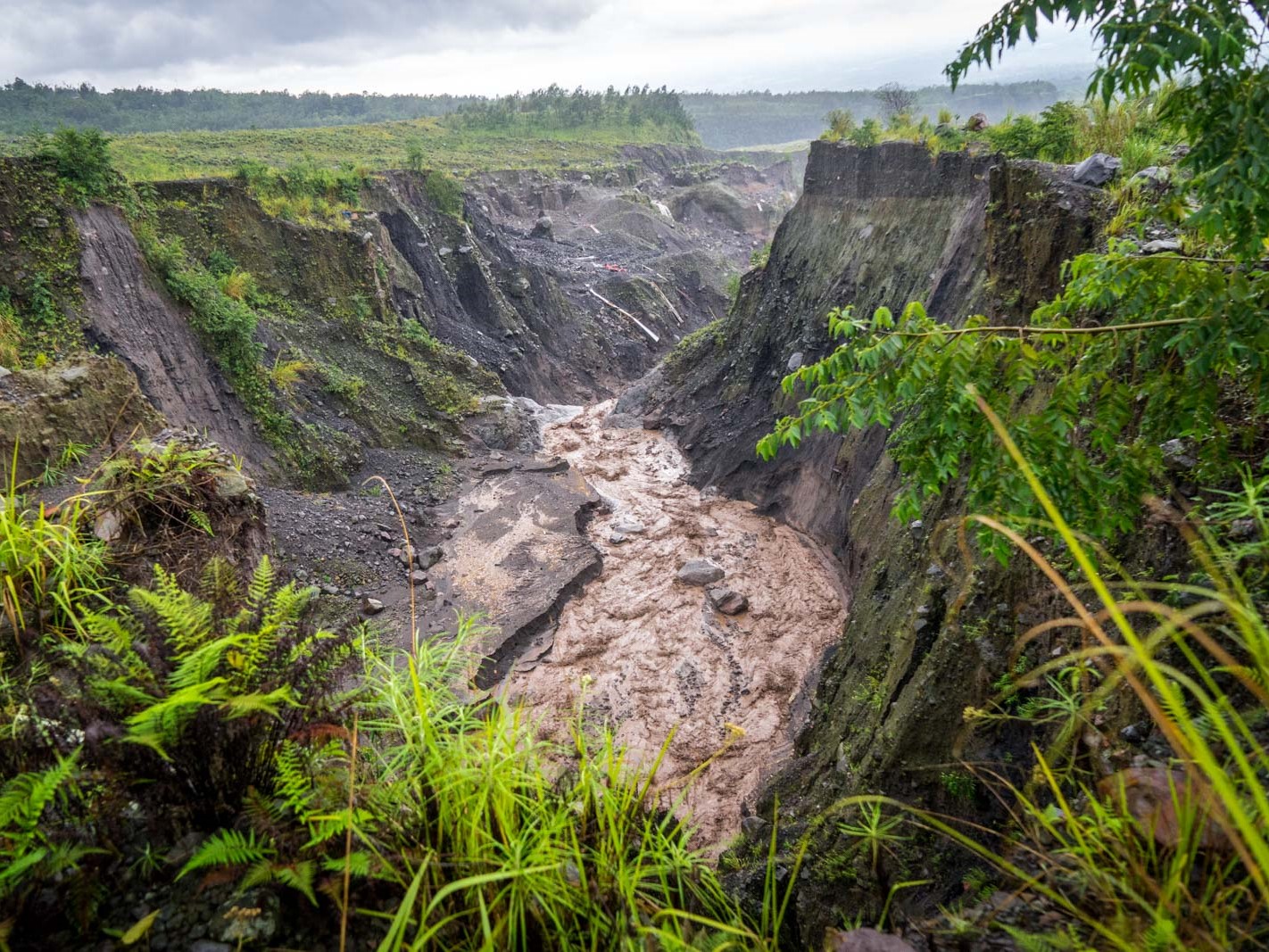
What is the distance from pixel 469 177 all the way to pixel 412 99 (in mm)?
59528

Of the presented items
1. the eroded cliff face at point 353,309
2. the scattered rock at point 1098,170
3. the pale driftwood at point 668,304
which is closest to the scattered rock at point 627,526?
the eroded cliff face at point 353,309

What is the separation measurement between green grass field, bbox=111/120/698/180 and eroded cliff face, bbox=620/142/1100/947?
13730mm

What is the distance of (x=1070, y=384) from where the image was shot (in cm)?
203

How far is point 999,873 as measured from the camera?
99.4 inches

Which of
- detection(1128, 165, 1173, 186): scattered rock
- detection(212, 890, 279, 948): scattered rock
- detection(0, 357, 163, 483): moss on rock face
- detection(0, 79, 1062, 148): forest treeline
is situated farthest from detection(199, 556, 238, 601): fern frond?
detection(0, 79, 1062, 148): forest treeline

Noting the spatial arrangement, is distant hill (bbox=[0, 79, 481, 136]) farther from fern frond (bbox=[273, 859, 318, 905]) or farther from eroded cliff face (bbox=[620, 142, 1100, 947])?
fern frond (bbox=[273, 859, 318, 905])

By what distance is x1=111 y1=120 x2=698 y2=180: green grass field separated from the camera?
936 inches

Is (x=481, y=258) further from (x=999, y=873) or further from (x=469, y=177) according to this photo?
(x=999, y=873)

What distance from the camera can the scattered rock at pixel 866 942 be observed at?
1761 mm

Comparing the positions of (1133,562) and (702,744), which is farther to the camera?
(702,744)

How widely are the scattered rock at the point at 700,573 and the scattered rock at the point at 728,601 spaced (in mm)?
378

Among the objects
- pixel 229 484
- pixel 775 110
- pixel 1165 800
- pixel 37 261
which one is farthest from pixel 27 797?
pixel 775 110

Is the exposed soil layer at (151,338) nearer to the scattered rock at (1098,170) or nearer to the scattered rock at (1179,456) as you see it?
the scattered rock at (1179,456)

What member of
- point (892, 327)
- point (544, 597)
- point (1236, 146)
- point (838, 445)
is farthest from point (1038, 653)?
point (838, 445)
